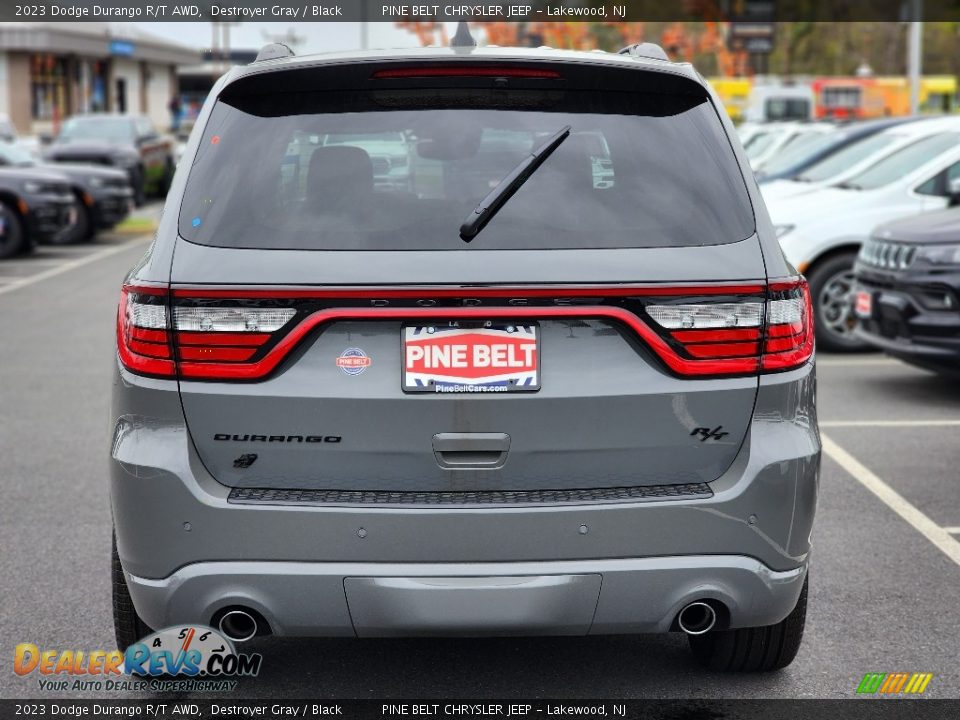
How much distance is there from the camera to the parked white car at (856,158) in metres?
12.4

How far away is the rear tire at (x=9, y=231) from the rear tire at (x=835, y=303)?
39.5 feet

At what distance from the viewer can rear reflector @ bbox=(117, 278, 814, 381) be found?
3.43 metres

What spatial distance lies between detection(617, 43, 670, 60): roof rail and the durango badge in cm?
130

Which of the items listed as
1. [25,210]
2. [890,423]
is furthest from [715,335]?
[25,210]

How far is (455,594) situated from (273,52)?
175 centimetres

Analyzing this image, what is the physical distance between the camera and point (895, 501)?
646 cm

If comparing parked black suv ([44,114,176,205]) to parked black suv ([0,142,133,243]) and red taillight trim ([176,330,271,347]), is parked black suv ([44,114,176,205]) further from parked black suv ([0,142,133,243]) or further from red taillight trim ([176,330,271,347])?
red taillight trim ([176,330,271,347])

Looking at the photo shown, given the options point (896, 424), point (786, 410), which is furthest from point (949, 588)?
point (896, 424)

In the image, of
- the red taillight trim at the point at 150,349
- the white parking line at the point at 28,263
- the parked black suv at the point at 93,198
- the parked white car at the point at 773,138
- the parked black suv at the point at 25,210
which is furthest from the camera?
the parked white car at the point at 773,138

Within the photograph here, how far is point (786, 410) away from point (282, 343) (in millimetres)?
1266

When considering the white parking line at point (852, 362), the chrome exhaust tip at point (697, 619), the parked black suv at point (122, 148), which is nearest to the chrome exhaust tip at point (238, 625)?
the chrome exhaust tip at point (697, 619)

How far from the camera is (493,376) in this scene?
344 centimetres

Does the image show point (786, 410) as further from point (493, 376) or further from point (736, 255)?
point (493, 376)

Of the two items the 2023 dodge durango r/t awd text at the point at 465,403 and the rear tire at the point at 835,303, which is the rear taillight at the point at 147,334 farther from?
the rear tire at the point at 835,303
